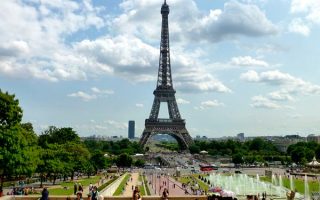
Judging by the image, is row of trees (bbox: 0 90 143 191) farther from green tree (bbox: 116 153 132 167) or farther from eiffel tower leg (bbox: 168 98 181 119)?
eiffel tower leg (bbox: 168 98 181 119)

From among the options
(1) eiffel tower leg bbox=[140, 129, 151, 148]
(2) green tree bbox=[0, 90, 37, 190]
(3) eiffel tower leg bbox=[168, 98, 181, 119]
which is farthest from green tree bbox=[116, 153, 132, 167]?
(2) green tree bbox=[0, 90, 37, 190]

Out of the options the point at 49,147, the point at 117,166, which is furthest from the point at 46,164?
the point at 117,166

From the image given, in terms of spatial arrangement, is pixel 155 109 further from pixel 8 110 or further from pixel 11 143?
pixel 11 143

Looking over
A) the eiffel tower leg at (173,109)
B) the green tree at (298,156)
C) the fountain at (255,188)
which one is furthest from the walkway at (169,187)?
the eiffel tower leg at (173,109)

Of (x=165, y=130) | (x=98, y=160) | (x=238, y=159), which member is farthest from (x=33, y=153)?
(x=165, y=130)

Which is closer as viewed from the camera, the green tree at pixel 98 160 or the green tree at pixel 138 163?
the green tree at pixel 98 160

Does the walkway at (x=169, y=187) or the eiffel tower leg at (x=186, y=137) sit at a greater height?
the eiffel tower leg at (x=186, y=137)

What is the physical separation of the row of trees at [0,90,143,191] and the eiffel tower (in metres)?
28.7

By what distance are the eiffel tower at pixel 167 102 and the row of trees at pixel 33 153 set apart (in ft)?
94.1

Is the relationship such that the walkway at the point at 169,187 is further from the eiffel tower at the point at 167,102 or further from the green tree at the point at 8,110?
the eiffel tower at the point at 167,102

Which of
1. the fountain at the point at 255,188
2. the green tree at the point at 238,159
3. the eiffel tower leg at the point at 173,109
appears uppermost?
the eiffel tower leg at the point at 173,109

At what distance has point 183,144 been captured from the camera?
16588 cm

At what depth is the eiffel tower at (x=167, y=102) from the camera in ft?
512

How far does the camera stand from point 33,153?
57.2 metres
